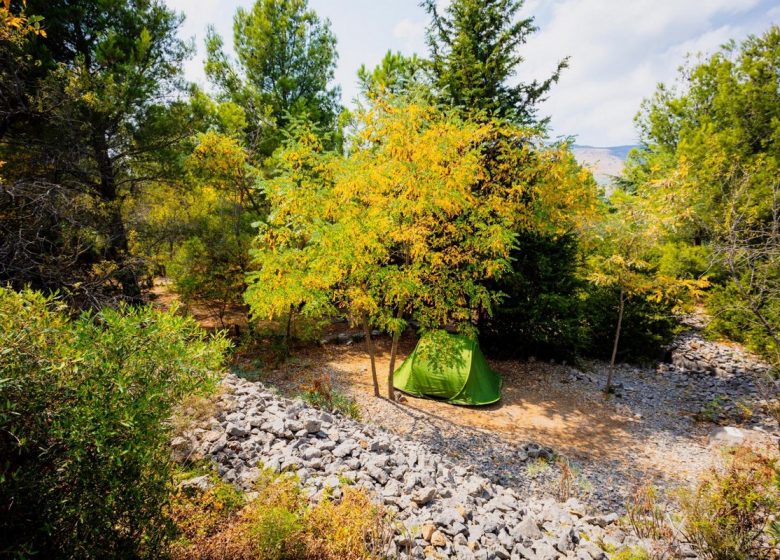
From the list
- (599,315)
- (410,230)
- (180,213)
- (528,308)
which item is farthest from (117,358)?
(180,213)

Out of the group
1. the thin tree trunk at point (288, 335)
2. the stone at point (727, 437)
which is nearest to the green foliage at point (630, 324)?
the stone at point (727, 437)

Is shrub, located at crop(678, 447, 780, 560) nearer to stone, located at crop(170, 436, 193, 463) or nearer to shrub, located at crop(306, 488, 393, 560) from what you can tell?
shrub, located at crop(306, 488, 393, 560)

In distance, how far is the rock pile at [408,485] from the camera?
3607 mm

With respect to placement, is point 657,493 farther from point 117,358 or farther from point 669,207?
point 117,358

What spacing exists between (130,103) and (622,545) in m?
12.3

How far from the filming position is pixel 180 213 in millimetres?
13906

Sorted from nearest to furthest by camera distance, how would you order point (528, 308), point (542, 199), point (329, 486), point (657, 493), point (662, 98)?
point (329, 486)
point (657, 493)
point (542, 199)
point (528, 308)
point (662, 98)

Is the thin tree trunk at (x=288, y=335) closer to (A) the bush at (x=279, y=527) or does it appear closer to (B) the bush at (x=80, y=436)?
(A) the bush at (x=279, y=527)

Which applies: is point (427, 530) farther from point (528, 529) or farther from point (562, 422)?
point (562, 422)

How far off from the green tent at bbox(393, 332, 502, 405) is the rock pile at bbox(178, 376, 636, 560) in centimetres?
309

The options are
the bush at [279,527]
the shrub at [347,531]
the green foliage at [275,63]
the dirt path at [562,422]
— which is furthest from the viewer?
the green foliage at [275,63]

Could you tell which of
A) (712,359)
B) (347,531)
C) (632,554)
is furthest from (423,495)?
(712,359)

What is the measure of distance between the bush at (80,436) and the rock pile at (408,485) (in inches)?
44.5

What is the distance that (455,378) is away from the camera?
855cm
